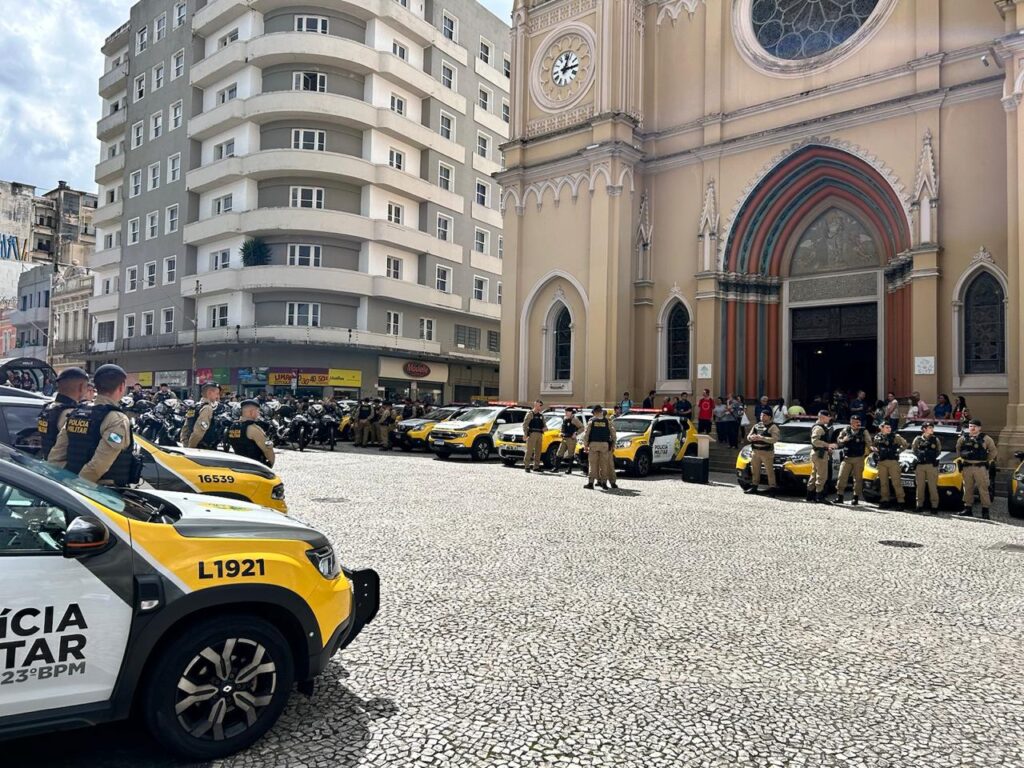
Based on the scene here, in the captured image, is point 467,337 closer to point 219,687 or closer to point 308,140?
point 308,140

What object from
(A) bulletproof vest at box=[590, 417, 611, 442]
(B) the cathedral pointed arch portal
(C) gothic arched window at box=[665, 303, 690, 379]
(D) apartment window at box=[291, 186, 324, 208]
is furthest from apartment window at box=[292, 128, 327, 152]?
(A) bulletproof vest at box=[590, 417, 611, 442]

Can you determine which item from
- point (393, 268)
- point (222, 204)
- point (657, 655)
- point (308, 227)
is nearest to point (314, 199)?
point (308, 227)

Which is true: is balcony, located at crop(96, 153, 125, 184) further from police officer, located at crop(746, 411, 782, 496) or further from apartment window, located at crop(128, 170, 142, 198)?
police officer, located at crop(746, 411, 782, 496)

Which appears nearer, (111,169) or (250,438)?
(250,438)

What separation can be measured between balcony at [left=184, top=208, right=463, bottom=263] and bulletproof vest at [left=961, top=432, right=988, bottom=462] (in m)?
29.5

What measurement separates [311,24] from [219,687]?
4045 cm

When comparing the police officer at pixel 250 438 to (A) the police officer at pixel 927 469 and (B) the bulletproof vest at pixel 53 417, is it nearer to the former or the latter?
(B) the bulletproof vest at pixel 53 417

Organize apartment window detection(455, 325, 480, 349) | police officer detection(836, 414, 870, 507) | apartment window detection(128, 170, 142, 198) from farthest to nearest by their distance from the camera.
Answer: apartment window detection(128, 170, 142, 198) < apartment window detection(455, 325, 480, 349) < police officer detection(836, 414, 870, 507)

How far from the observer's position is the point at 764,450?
49.3 feet

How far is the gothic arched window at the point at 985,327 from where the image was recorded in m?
19.8

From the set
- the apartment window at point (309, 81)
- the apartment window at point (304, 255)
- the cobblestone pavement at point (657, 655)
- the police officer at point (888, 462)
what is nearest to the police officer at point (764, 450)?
the police officer at point (888, 462)

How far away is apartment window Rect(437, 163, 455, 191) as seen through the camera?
41875mm

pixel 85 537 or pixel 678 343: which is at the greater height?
pixel 678 343

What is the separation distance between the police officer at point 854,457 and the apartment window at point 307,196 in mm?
29734
